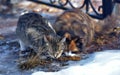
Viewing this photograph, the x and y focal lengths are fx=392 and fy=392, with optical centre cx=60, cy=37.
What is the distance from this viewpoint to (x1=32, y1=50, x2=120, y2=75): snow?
466 cm

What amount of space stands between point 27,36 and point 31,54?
290 millimetres

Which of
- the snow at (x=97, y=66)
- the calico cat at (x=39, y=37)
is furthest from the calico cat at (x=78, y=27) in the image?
the snow at (x=97, y=66)

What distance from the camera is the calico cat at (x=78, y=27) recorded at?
225 inches

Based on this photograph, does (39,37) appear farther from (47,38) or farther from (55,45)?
(55,45)

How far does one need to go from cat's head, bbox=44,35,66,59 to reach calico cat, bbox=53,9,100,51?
1.00 feet

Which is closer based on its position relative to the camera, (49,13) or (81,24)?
(81,24)

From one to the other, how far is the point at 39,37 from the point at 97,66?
106 cm

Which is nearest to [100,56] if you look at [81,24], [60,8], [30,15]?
[81,24]

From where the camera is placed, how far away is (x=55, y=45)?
5.25 metres

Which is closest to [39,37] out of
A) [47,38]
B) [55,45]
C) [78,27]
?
[47,38]

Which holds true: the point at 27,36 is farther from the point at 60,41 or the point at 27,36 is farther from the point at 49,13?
the point at 49,13

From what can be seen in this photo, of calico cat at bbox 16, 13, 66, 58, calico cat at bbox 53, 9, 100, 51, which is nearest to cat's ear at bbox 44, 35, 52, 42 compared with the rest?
calico cat at bbox 16, 13, 66, 58

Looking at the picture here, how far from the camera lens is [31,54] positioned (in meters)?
5.59

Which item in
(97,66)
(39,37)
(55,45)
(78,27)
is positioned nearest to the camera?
(97,66)
